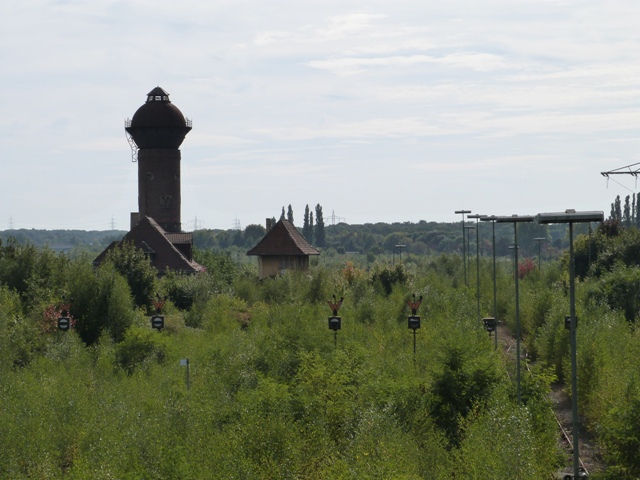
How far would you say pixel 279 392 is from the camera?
2367 cm

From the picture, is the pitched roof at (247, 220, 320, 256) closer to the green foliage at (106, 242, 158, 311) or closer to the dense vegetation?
the green foliage at (106, 242, 158, 311)

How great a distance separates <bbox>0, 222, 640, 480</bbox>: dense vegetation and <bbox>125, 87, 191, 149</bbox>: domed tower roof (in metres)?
38.4

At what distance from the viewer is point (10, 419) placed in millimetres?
23562

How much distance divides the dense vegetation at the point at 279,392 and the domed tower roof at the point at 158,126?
126 ft

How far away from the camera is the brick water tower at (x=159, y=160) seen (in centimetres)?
8700

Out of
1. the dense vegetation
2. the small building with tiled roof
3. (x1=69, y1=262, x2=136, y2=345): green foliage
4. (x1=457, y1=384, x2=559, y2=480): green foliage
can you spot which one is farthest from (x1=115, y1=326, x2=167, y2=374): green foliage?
the small building with tiled roof

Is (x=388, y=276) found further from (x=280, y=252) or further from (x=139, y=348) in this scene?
(x=139, y=348)

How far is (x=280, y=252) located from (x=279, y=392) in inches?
1936

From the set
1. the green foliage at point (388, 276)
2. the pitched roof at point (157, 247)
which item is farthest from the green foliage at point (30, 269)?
the green foliage at point (388, 276)

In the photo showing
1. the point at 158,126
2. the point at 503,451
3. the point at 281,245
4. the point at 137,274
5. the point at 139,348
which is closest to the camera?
the point at 503,451

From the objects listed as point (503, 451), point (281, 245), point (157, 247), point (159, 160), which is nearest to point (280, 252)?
point (281, 245)

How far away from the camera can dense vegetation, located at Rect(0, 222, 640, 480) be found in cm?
1956

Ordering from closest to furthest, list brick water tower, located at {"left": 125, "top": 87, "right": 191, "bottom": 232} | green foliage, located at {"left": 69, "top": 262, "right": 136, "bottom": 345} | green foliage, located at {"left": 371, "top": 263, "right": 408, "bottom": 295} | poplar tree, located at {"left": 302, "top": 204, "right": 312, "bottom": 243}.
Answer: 1. green foliage, located at {"left": 69, "top": 262, "right": 136, "bottom": 345}
2. green foliage, located at {"left": 371, "top": 263, "right": 408, "bottom": 295}
3. brick water tower, located at {"left": 125, "top": 87, "right": 191, "bottom": 232}
4. poplar tree, located at {"left": 302, "top": 204, "right": 312, "bottom": 243}

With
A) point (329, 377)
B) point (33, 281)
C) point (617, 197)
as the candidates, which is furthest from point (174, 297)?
point (617, 197)
